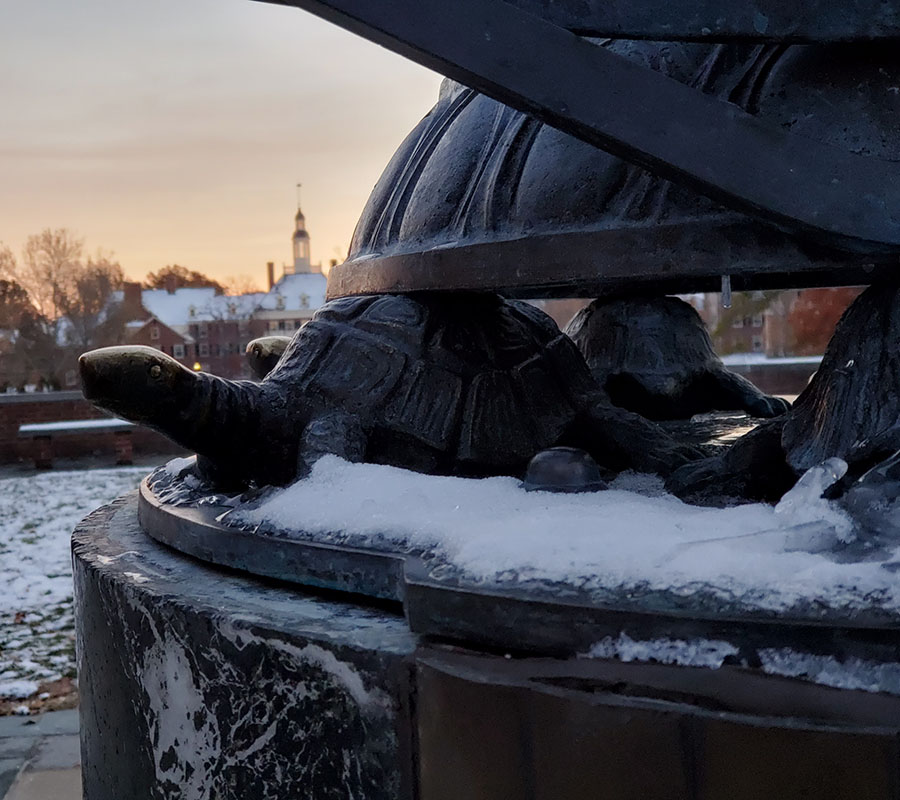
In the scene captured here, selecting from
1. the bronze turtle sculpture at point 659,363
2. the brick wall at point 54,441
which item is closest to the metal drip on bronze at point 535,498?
the bronze turtle sculpture at point 659,363

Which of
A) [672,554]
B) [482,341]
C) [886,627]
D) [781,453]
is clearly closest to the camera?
[886,627]

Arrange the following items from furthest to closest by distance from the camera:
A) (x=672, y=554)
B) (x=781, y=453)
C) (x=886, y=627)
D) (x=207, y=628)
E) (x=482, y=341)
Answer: (x=482, y=341), (x=781, y=453), (x=207, y=628), (x=672, y=554), (x=886, y=627)

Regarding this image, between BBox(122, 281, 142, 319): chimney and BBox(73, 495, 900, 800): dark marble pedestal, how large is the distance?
24588 mm

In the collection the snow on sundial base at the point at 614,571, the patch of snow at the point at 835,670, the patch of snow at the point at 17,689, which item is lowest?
the patch of snow at the point at 17,689

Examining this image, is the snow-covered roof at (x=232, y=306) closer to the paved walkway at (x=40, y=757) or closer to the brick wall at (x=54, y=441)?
the brick wall at (x=54, y=441)

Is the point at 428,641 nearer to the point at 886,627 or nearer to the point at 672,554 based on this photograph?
the point at 672,554

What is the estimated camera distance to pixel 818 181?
1.39m

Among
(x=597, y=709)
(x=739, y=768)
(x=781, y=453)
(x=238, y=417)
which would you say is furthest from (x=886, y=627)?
(x=238, y=417)

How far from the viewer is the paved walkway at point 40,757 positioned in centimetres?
280

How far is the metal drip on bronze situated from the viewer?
1051 mm

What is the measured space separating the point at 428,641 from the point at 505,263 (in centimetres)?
79

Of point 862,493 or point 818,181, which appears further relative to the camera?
point 818,181

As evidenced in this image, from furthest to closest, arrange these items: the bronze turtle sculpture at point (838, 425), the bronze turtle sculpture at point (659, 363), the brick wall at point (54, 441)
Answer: the brick wall at point (54, 441) → the bronze turtle sculpture at point (659, 363) → the bronze turtle sculpture at point (838, 425)

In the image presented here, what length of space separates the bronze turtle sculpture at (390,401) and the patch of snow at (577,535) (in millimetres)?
165
